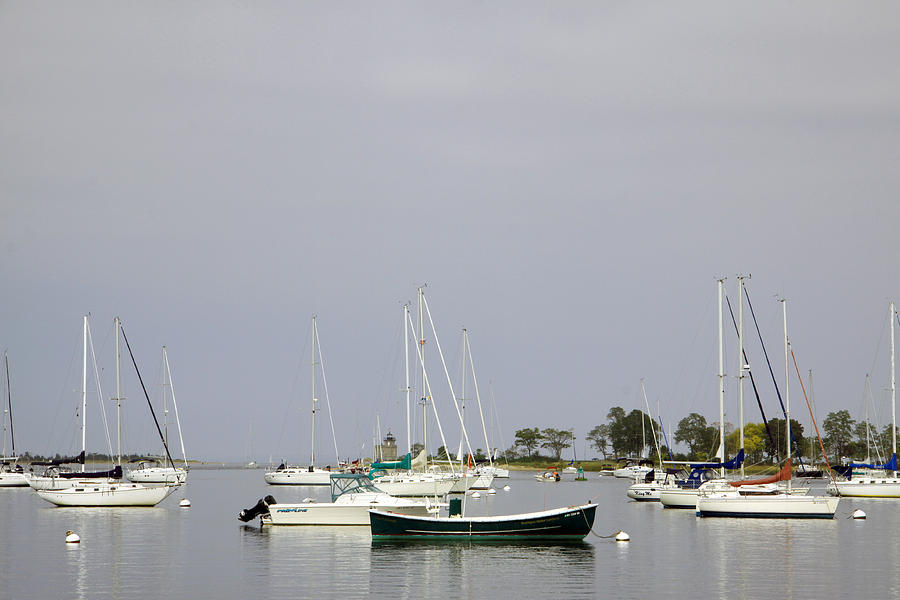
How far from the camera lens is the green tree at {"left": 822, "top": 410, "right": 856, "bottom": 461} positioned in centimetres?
16988

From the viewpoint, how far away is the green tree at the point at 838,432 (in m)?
170

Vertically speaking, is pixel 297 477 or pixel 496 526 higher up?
pixel 496 526

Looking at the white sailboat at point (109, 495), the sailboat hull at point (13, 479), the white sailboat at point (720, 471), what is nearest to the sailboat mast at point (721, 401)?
the white sailboat at point (720, 471)

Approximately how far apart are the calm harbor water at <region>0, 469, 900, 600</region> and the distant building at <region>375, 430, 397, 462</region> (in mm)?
76681

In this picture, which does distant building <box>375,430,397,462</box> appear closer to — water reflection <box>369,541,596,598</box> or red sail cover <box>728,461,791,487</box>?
red sail cover <box>728,461,791,487</box>

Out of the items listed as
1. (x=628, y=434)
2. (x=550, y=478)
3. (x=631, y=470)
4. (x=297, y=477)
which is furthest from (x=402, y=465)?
(x=628, y=434)

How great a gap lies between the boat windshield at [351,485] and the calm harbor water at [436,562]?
1940 mm

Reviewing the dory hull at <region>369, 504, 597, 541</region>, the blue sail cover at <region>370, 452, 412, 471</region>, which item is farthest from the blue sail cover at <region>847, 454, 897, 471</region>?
the dory hull at <region>369, 504, 597, 541</region>

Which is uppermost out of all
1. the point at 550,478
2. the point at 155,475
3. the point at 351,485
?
the point at 351,485

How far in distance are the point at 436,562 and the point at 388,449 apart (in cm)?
10021

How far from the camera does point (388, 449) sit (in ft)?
456

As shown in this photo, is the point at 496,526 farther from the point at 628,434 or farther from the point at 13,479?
the point at 628,434

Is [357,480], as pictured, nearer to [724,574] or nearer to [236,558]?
[236,558]

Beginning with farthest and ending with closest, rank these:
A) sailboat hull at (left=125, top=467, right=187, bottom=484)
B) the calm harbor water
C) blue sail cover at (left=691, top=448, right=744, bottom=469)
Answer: sailboat hull at (left=125, top=467, right=187, bottom=484)
blue sail cover at (left=691, top=448, right=744, bottom=469)
the calm harbor water
